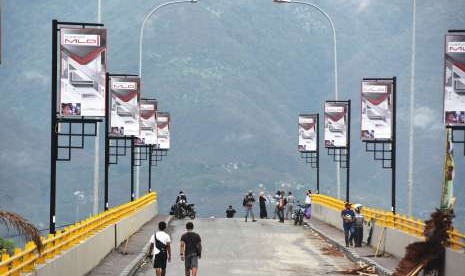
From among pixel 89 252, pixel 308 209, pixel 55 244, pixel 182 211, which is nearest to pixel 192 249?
pixel 55 244

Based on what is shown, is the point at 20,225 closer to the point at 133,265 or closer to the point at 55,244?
the point at 55,244

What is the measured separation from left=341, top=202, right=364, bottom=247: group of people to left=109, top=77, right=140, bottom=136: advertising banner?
8603 millimetres

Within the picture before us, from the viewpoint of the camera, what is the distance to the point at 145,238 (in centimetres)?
4088

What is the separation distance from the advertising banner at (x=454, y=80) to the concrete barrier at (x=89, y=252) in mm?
9062

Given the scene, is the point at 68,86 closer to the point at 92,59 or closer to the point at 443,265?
the point at 92,59

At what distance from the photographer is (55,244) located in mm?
22188

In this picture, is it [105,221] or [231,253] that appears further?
[231,253]

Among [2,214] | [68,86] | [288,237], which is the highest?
[68,86]

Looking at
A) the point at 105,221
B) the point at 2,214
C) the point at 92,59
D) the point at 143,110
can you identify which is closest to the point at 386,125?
the point at 105,221

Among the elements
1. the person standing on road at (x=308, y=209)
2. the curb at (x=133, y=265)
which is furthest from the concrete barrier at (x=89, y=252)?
the person standing on road at (x=308, y=209)

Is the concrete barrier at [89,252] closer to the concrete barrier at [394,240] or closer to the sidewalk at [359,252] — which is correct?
the sidewalk at [359,252]

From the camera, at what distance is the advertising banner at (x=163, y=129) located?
2768 inches

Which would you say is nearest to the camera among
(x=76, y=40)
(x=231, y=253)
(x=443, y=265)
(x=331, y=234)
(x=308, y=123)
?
(x=443, y=265)

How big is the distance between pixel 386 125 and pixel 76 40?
15.3 meters
